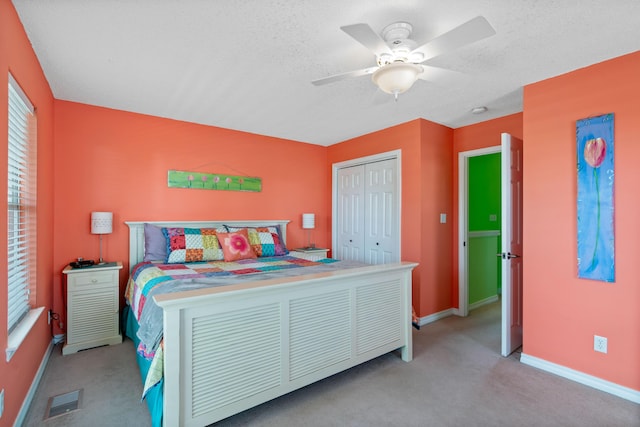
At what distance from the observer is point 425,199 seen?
3523 millimetres

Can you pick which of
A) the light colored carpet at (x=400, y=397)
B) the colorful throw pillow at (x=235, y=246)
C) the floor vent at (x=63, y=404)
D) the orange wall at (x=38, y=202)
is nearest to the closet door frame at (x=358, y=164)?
the light colored carpet at (x=400, y=397)

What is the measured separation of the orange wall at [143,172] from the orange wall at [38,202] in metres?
0.19

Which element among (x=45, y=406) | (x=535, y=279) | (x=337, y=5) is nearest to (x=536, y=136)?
(x=535, y=279)

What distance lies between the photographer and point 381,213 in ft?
13.1

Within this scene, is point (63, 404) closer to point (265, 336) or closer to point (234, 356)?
point (234, 356)

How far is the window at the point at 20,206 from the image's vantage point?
1.76 metres

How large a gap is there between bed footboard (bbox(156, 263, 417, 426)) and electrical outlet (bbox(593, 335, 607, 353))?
4.66 ft

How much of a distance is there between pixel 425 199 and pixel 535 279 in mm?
1350

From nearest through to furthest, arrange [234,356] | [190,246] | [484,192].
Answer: [234,356] → [190,246] → [484,192]

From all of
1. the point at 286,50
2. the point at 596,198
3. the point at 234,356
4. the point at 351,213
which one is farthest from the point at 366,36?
the point at 351,213

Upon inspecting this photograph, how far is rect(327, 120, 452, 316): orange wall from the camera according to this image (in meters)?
3.49

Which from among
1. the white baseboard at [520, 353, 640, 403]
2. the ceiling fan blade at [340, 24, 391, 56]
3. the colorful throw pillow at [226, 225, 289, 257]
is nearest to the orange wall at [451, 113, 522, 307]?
the white baseboard at [520, 353, 640, 403]

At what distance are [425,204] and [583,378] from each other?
6.49 ft

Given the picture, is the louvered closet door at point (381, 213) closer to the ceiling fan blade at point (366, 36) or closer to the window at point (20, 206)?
the ceiling fan blade at point (366, 36)
